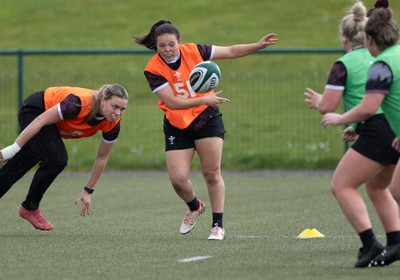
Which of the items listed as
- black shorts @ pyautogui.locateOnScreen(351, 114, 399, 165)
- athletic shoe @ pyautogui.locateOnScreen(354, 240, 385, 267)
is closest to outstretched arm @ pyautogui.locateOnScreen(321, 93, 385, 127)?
black shorts @ pyautogui.locateOnScreen(351, 114, 399, 165)

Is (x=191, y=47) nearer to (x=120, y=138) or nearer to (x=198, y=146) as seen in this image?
(x=198, y=146)

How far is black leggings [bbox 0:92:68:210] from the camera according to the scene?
29.7 ft

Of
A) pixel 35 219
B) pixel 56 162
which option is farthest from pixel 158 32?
pixel 35 219

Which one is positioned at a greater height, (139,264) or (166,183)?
(139,264)

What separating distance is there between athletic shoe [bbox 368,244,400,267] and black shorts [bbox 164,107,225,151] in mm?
2588

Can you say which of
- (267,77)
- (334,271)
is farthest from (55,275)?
(267,77)

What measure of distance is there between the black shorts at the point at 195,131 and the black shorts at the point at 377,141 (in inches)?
91.7

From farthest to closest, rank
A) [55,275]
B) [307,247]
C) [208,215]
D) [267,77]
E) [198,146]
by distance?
[267,77] → [208,215] → [198,146] → [307,247] → [55,275]

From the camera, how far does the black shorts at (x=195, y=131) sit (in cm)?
888

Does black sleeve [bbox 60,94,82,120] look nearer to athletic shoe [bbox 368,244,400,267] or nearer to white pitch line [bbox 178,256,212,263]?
white pitch line [bbox 178,256,212,263]

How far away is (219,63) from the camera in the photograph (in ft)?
86.8

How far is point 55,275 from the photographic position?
652 centimetres

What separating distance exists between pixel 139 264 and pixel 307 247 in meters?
1.60

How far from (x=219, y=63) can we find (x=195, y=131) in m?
17.7
